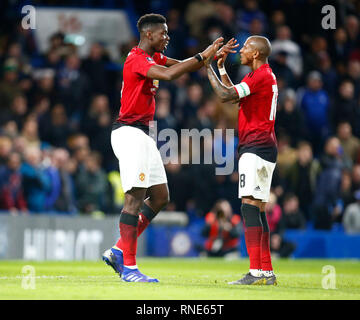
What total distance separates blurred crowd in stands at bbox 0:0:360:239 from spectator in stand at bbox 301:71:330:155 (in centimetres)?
3

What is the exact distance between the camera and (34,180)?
1581 centimetres

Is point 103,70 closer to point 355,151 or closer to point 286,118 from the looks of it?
point 286,118

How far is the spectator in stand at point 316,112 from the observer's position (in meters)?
19.6

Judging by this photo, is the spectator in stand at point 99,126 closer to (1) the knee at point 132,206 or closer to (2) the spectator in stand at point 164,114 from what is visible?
(2) the spectator in stand at point 164,114

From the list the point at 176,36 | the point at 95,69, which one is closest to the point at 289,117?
the point at 176,36

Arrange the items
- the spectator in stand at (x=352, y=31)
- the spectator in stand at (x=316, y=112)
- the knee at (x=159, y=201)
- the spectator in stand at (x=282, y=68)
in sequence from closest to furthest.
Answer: the knee at (x=159, y=201), the spectator in stand at (x=316, y=112), the spectator in stand at (x=282, y=68), the spectator in stand at (x=352, y=31)

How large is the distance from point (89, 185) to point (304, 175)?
15.3ft

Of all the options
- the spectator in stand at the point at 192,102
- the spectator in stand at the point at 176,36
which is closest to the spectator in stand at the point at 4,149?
the spectator in stand at the point at 192,102

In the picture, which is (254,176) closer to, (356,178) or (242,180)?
(242,180)

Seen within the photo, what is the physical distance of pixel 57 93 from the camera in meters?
18.8

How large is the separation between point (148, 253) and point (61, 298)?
1106cm

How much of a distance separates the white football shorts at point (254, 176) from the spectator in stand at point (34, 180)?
314 inches

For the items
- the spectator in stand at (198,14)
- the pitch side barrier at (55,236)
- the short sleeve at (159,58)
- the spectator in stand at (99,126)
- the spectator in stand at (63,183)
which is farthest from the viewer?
the spectator in stand at (198,14)

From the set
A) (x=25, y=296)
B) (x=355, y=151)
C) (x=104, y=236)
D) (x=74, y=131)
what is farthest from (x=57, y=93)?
(x=25, y=296)
